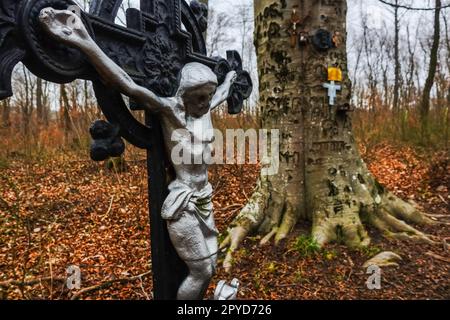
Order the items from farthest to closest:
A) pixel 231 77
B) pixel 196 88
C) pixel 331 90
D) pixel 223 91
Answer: pixel 331 90 → pixel 231 77 → pixel 223 91 → pixel 196 88

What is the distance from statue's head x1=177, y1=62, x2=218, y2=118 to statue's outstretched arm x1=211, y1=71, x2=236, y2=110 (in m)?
0.17


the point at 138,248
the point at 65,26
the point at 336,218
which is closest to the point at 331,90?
the point at 336,218

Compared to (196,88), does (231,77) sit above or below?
above

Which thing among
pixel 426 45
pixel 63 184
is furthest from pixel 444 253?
pixel 426 45

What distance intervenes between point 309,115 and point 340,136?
15.0 inches

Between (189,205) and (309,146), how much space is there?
2.23m

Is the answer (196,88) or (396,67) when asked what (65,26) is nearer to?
(196,88)

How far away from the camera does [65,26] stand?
132cm

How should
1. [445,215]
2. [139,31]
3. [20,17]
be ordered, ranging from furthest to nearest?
[445,215] → [139,31] → [20,17]

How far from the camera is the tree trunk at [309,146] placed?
3695 millimetres

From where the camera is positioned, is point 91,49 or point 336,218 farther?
point 336,218

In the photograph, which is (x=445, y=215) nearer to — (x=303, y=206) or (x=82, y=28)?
(x=303, y=206)

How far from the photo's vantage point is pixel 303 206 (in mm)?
3885

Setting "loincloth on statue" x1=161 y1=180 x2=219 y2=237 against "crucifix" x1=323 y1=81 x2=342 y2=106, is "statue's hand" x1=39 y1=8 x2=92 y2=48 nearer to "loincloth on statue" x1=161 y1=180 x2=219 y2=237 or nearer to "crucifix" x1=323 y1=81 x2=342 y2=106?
"loincloth on statue" x1=161 y1=180 x2=219 y2=237
